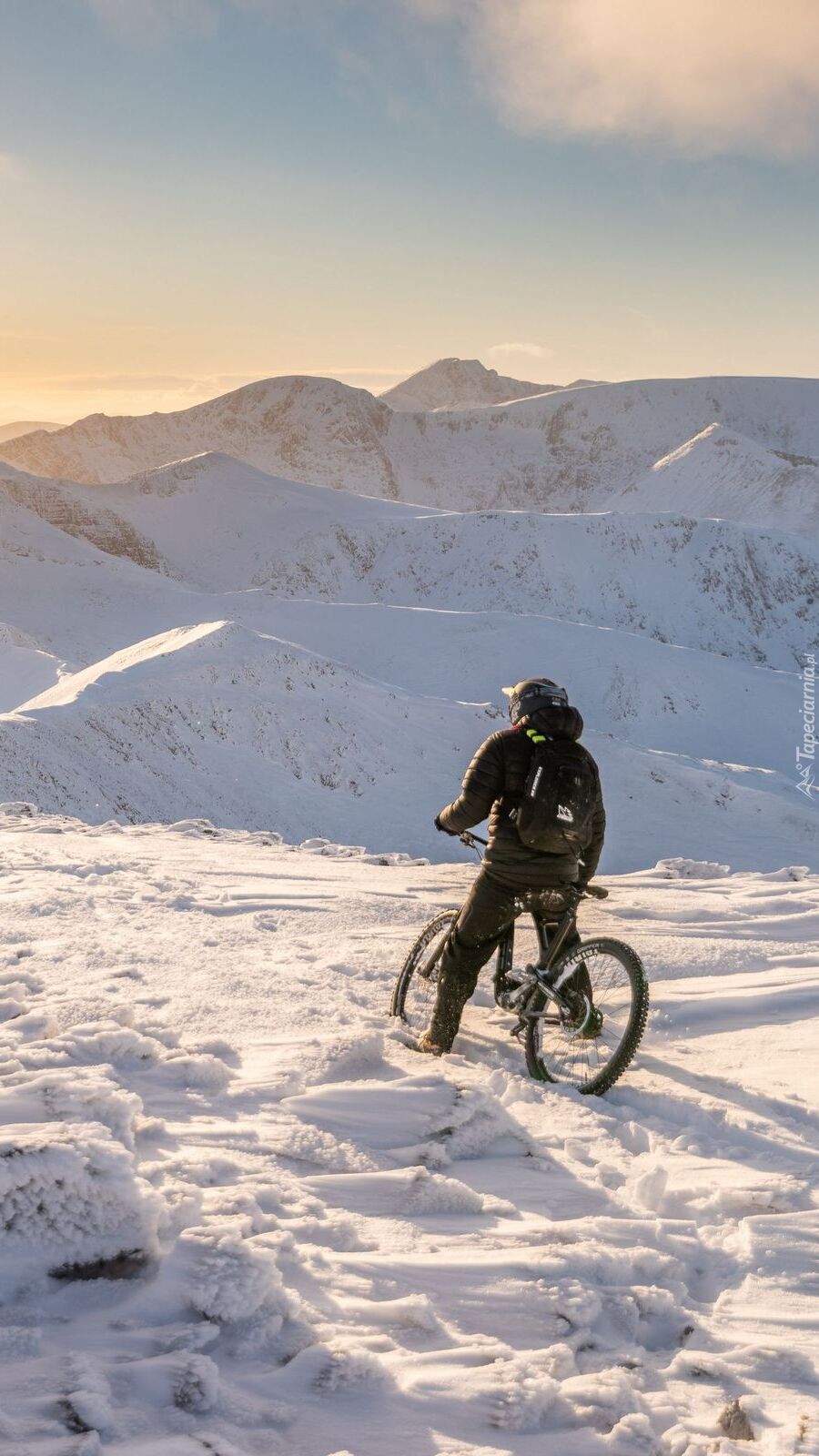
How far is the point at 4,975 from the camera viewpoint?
5.66 m

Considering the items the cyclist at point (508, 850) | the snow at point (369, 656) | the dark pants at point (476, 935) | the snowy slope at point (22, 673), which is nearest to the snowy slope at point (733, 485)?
the snow at point (369, 656)

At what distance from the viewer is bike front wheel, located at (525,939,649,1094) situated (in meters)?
4.53

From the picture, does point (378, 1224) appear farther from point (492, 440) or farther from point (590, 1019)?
point (492, 440)

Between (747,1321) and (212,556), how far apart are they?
8659cm

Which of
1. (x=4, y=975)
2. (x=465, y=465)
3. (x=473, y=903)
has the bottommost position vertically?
(x=4, y=975)

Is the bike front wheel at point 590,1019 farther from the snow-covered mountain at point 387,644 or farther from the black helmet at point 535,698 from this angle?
the snow-covered mountain at point 387,644

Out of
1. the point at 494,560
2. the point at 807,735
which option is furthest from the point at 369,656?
the point at 494,560

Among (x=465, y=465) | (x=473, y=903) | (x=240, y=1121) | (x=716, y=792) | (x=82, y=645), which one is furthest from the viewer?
(x=465, y=465)

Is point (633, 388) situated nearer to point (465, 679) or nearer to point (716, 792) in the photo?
point (465, 679)

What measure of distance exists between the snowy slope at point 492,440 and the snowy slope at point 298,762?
137 meters

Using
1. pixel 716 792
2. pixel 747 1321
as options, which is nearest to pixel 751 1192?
pixel 747 1321

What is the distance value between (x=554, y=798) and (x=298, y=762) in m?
20.5

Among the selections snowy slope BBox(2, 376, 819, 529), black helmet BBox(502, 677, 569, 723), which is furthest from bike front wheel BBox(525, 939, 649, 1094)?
snowy slope BBox(2, 376, 819, 529)

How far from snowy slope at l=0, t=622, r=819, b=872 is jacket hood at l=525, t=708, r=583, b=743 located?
54.9ft
